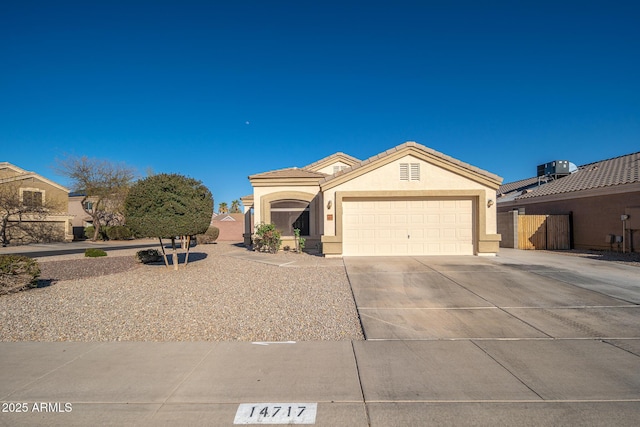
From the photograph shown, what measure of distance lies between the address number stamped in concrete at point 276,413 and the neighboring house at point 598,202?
18.2m

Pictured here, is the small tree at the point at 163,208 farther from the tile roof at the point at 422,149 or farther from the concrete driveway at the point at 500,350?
the tile roof at the point at 422,149

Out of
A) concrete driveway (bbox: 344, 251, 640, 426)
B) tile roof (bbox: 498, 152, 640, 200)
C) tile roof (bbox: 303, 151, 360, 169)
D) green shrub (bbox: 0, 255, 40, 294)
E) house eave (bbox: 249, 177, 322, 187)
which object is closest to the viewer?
concrete driveway (bbox: 344, 251, 640, 426)

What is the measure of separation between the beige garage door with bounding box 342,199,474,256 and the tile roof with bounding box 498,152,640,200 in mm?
8045

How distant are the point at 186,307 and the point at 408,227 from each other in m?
10.3

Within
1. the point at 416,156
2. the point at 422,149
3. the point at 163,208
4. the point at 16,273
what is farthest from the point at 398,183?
the point at 16,273

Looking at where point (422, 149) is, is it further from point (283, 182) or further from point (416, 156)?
point (283, 182)

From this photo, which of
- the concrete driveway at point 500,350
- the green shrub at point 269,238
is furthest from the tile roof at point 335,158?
the concrete driveway at point 500,350

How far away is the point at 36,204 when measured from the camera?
27.6 m

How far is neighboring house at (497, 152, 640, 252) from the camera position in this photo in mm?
15070

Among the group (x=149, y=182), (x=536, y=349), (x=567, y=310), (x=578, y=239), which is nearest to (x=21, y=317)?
(x=149, y=182)

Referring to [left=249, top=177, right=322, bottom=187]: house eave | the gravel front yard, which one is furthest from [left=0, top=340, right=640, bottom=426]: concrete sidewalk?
[left=249, top=177, right=322, bottom=187]: house eave

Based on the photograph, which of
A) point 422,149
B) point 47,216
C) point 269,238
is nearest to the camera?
point 422,149

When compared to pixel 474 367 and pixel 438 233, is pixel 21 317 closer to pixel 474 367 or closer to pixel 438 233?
pixel 474 367

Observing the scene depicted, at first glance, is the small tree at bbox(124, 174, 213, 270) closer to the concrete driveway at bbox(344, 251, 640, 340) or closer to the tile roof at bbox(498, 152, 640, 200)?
the concrete driveway at bbox(344, 251, 640, 340)
